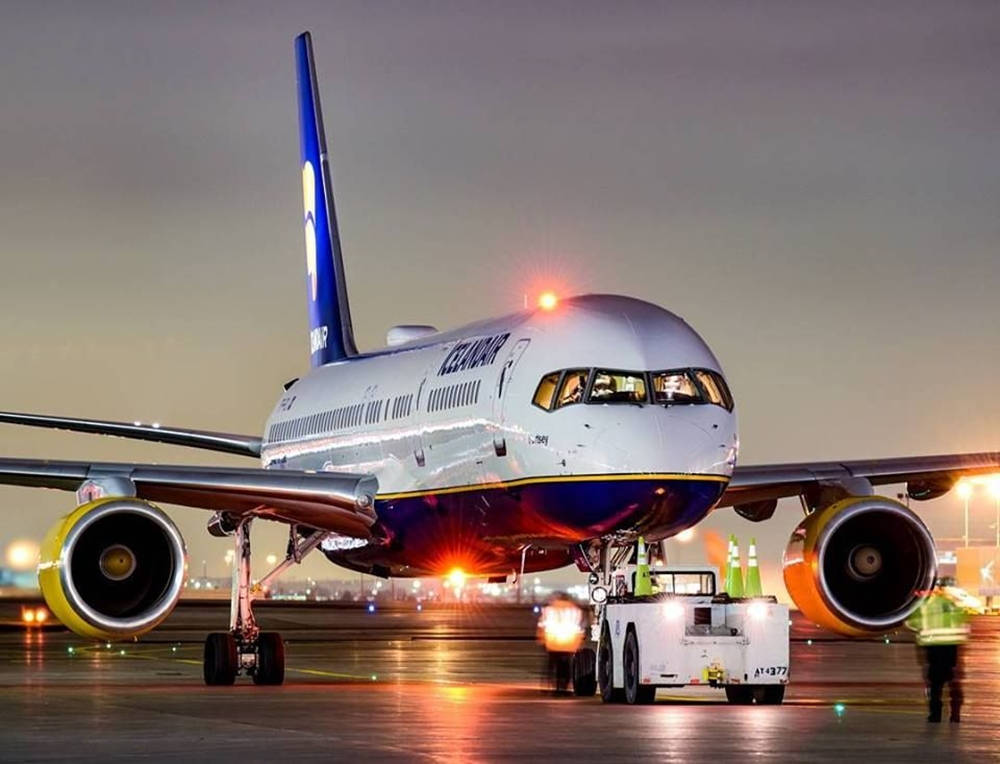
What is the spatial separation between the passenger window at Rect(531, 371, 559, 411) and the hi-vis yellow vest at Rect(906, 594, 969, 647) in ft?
18.1

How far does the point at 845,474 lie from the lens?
30656 millimetres

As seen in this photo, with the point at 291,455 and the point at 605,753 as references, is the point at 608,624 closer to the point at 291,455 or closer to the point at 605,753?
the point at 605,753

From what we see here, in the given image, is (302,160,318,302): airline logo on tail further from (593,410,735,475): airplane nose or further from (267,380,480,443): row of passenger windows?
(593,410,735,475): airplane nose

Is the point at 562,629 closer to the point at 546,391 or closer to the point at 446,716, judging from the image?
the point at 546,391

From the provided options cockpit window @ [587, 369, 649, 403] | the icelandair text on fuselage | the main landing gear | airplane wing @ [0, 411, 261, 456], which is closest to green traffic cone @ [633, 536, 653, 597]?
cockpit window @ [587, 369, 649, 403]

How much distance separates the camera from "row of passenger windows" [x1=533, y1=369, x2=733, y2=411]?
25.6 meters

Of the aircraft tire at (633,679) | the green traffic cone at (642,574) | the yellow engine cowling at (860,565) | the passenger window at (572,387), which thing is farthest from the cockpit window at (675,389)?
the yellow engine cowling at (860,565)

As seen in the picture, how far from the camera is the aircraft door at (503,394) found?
89.9 feet

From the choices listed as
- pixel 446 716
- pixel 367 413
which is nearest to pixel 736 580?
pixel 446 716

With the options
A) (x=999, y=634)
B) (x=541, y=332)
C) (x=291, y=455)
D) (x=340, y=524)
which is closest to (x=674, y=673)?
(x=541, y=332)

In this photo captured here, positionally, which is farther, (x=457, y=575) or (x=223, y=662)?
(x=457, y=575)

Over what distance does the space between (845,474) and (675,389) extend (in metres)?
5.80

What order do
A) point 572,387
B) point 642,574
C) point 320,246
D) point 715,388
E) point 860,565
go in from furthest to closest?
point 320,246
point 860,565
point 642,574
point 715,388
point 572,387

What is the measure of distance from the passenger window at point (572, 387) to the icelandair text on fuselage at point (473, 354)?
8.54 ft
